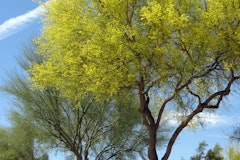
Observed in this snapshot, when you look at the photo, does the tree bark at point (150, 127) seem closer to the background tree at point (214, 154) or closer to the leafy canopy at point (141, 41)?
the leafy canopy at point (141, 41)

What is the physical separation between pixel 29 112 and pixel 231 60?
11.6 m

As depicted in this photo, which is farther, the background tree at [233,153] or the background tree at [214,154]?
the background tree at [214,154]

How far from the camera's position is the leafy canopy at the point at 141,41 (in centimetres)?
1360

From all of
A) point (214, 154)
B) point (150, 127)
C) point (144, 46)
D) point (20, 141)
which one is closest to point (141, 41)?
point (144, 46)

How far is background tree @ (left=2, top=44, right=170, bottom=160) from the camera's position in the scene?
22.9m

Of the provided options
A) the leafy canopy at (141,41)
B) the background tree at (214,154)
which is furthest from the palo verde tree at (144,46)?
the background tree at (214,154)

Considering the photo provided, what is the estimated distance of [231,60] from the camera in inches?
586

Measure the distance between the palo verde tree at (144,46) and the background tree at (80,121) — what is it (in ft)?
22.8

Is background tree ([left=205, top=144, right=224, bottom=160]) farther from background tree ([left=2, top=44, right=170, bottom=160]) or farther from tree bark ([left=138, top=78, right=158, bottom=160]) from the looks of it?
tree bark ([left=138, top=78, right=158, bottom=160])

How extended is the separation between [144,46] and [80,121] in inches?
409

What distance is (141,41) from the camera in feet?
45.3

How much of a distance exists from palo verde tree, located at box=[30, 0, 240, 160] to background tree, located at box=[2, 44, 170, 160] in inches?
274

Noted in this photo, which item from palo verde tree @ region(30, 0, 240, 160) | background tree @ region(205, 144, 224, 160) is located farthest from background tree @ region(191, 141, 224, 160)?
palo verde tree @ region(30, 0, 240, 160)

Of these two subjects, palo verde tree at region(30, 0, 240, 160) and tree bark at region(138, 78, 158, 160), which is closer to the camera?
palo verde tree at region(30, 0, 240, 160)
